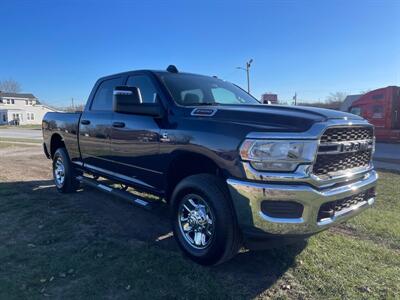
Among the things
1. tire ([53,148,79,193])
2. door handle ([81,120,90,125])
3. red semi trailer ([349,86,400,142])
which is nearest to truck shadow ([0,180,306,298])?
tire ([53,148,79,193])

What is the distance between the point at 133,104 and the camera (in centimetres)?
375

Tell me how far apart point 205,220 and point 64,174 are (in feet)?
12.5

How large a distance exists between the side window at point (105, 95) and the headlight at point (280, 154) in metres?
2.88

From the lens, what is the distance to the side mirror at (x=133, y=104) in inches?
147

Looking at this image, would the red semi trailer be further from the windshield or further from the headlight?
the headlight

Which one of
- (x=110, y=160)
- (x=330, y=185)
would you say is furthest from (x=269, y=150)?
(x=110, y=160)

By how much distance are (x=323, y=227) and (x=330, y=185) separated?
1.19 ft

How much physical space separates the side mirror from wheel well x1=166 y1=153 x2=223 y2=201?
56cm

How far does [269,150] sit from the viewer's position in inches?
111

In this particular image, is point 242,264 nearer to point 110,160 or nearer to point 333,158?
point 333,158

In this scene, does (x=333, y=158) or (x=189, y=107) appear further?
(x=189, y=107)

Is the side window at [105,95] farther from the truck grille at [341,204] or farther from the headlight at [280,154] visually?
the truck grille at [341,204]

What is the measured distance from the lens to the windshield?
13.5 feet

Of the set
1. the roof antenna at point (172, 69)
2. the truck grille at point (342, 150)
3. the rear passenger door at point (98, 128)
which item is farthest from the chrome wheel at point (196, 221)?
the roof antenna at point (172, 69)
